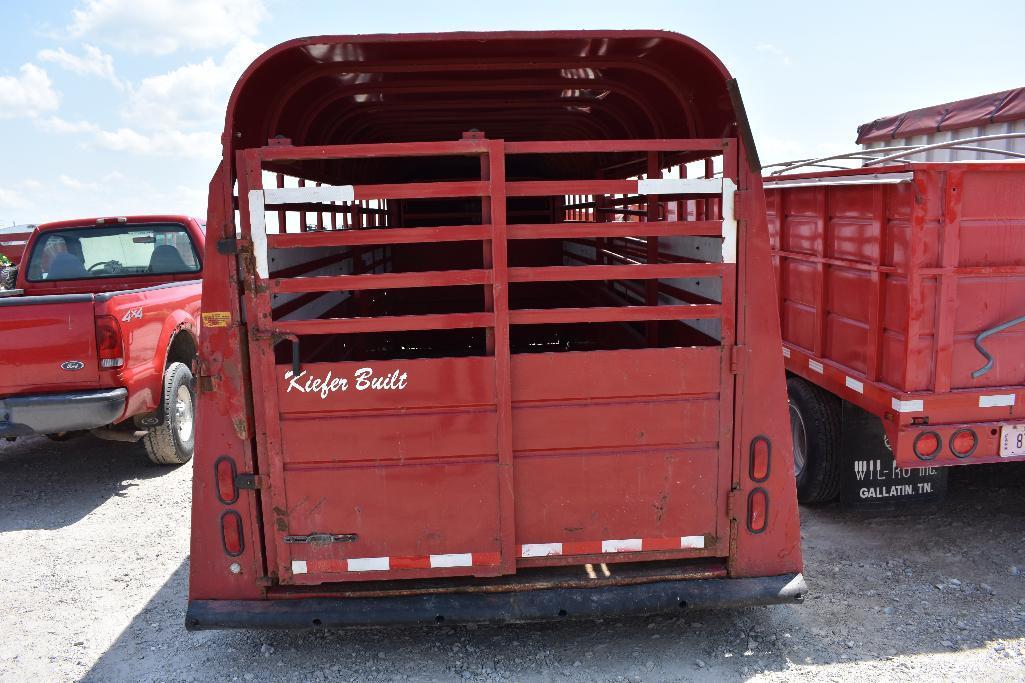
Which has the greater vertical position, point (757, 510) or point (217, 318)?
point (217, 318)

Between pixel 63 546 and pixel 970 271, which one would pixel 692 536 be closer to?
pixel 970 271

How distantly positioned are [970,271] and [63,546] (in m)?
5.47

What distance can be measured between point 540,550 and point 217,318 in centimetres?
165

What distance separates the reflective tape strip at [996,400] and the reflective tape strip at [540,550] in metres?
2.26

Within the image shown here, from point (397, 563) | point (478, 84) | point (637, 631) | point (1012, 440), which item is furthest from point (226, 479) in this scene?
point (1012, 440)

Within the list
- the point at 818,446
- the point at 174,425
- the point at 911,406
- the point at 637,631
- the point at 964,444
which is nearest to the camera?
the point at 637,631

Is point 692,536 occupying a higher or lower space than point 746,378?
lower

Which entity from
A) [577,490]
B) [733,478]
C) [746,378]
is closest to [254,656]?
[577,490]

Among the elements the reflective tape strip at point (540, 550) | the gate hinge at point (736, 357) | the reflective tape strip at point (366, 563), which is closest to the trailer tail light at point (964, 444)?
the gate hinge at point (736, 357)

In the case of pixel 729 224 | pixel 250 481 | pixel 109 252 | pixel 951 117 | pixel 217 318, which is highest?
pixel 951 117

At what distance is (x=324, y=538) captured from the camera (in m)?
3.45

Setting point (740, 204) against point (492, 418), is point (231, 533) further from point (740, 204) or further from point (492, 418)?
point (740, 204)

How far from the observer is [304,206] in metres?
4.74

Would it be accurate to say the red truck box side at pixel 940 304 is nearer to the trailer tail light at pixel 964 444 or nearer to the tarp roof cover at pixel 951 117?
the trailer tail light at pixel 964 444
